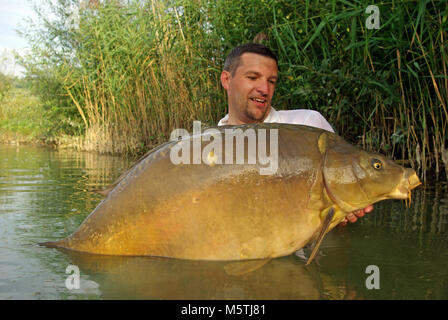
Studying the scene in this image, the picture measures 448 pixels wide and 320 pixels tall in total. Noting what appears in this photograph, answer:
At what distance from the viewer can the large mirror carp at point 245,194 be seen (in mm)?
1854

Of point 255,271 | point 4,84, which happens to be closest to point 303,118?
point 255,271

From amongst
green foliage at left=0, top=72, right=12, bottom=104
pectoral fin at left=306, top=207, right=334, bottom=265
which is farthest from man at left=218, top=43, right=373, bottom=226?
green foliage at left=0, top=72, right=12, bottom=104

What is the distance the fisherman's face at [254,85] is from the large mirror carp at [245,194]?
4.11 feet

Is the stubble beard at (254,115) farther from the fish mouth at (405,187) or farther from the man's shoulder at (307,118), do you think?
the fish mouth at (405,187)

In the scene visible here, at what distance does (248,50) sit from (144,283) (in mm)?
2017

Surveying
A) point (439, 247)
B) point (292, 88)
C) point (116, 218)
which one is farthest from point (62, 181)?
point (439, 247)

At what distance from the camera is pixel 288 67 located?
15.5ft

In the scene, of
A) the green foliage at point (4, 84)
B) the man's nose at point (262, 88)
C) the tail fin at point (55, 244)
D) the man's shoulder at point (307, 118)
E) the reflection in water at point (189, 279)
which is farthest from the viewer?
the green foliage at point (4, 84)

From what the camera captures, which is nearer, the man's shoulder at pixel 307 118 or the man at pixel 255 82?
the man's shoulder at pixel 307 118

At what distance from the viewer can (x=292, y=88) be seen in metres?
4.55

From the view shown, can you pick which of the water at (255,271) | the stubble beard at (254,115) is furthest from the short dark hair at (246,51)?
the water at (255,271)

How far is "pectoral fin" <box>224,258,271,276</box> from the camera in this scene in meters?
1.83

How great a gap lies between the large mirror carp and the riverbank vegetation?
82.7 inches

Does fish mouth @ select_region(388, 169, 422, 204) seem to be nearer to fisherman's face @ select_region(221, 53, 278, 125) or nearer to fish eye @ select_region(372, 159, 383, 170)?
fish eye @ select_region(372, 159, 383, 170)
